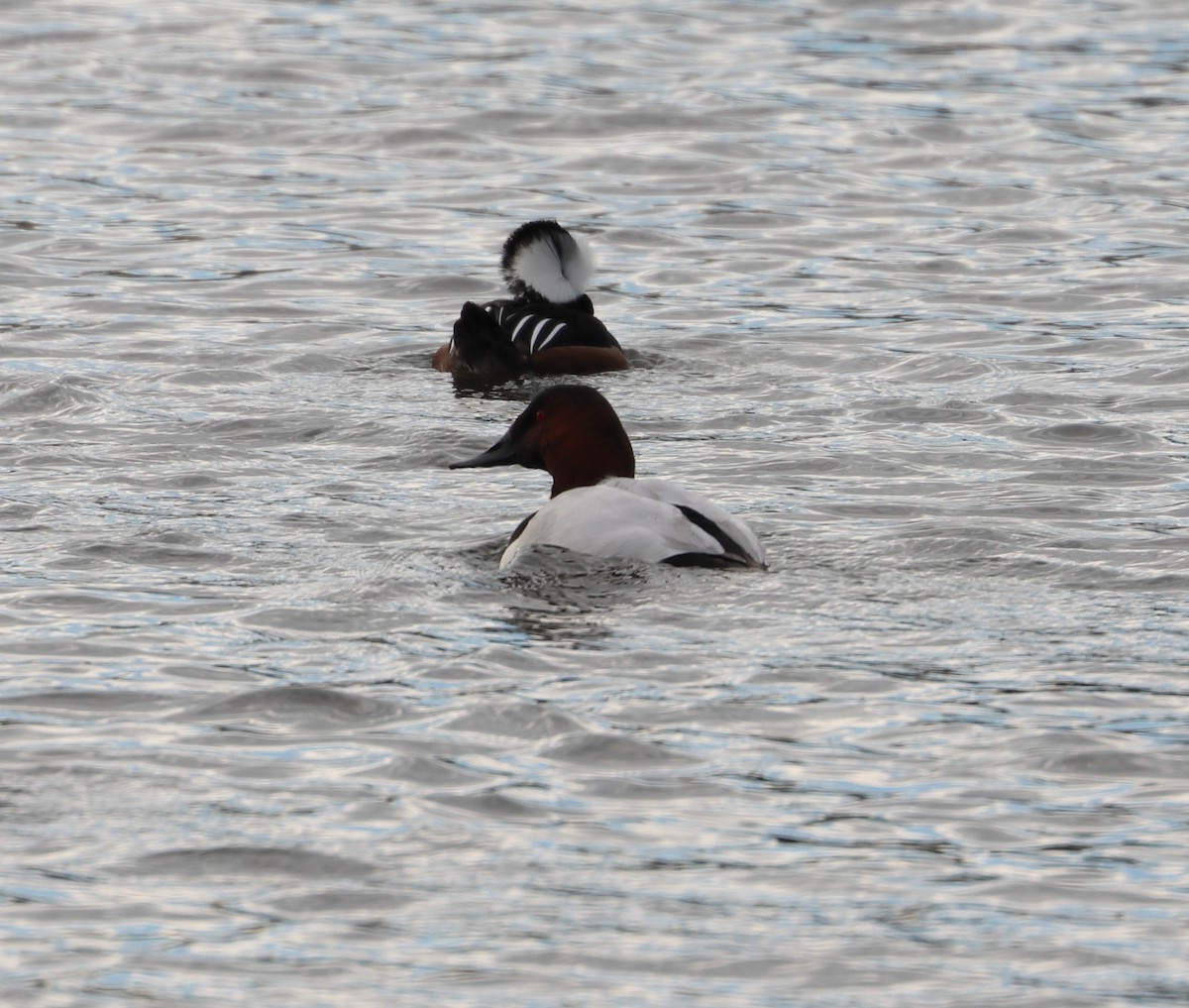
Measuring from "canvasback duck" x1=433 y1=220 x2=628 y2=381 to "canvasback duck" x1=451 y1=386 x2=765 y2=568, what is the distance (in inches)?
139

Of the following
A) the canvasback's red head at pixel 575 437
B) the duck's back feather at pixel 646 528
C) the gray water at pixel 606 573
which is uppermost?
the canvasback's red head at pixel 575 437

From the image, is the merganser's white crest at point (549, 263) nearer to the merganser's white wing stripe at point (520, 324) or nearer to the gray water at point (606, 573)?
the merganser's white wing stripe at point (520, 324)

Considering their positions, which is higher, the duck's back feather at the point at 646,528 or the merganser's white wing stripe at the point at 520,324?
the duck's back feather at the point at 646,528

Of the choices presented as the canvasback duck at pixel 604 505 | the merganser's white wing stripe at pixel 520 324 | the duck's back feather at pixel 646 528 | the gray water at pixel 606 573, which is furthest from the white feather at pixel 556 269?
the duck's back feather at pixel 646 528

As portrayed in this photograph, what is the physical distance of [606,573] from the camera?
816cm

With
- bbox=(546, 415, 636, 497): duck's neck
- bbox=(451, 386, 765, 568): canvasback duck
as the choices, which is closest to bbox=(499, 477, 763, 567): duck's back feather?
bbox=(451, 386, 765, 568): canvasback duck

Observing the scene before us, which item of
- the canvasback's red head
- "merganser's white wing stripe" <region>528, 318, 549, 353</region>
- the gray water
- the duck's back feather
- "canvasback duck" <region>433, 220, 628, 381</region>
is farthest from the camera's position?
"merganser's white wing stripe" <region>528, 318, 549, 353</region>

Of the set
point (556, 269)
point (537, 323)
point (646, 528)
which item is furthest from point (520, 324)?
point (646, 528)

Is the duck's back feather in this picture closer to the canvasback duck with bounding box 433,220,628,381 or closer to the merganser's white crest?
the canvasback duck with bounding box 433,220,628,381

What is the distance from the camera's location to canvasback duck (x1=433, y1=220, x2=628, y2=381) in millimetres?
12648

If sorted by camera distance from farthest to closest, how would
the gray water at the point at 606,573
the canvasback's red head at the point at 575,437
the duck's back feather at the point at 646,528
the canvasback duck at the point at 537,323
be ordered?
1. the canvasback duck at the point at 537,323
2. the canvasback's red head at the point at 575,437
3. the duck's back feather at the point at 646,528
4. the gray water at the point at 606,573

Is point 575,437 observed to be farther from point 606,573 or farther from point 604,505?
point 606,573

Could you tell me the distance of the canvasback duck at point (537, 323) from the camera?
1265cm

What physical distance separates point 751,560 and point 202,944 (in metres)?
3.38
